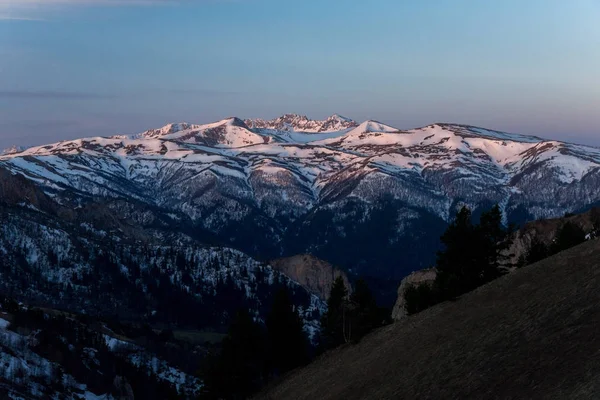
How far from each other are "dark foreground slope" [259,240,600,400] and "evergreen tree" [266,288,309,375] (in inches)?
686

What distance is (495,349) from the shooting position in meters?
36.2

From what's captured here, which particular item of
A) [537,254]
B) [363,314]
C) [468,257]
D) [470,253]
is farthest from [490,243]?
[363,314]

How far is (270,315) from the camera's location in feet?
263

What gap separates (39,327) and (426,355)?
13839 cm

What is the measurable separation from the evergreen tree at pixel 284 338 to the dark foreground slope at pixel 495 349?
57.2 ft

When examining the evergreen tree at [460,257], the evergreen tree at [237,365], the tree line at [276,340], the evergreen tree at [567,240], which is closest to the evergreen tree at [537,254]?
the evergreen tree at [567,240]

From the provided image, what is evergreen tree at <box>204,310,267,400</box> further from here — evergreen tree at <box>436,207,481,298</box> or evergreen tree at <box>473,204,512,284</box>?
evergreen tree at <box>473,204,512,284</box>

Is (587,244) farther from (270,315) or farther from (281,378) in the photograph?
(270,315)

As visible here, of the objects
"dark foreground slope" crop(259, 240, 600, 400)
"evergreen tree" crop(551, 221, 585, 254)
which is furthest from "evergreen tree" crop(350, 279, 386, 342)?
"evergreen tree" crop(551, 221, 585, 254)

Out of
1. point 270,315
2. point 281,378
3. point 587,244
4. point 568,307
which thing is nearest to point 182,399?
point 270,315

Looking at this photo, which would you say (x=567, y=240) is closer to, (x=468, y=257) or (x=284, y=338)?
(x=468, y=257)

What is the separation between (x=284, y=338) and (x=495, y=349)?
146 feet

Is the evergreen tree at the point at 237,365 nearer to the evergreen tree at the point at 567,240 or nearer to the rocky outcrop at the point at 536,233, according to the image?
the evergreen tree at the point at 567,240

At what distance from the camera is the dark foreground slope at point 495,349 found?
30.4m
